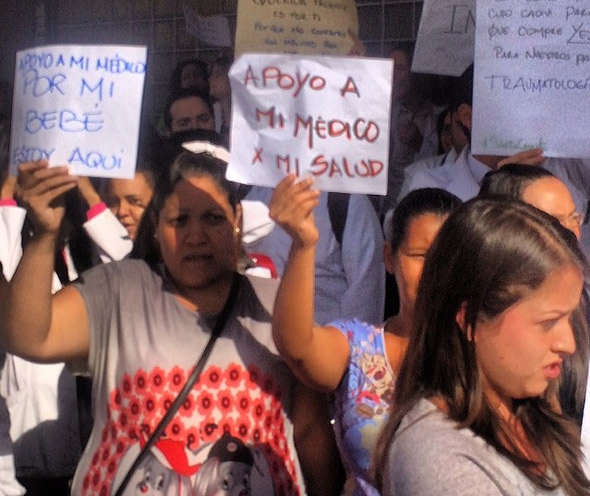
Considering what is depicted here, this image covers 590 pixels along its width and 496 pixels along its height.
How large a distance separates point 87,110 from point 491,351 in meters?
1.30

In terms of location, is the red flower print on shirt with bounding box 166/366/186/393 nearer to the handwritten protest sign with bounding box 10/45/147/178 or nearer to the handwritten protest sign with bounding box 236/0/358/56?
the handwritten protest sign with bounding box 10/45/147/178

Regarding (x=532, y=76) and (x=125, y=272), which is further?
(x=532, y=76)

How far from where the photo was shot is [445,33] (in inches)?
143

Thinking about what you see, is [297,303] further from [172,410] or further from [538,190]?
[538,190]

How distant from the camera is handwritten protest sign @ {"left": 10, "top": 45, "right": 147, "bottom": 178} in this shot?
270cm

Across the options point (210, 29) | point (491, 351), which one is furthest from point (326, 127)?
point (210, 29)

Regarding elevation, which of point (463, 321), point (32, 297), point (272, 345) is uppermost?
point (463, 321)

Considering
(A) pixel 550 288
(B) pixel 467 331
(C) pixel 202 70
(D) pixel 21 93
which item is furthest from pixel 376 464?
(C) pixel 202 70

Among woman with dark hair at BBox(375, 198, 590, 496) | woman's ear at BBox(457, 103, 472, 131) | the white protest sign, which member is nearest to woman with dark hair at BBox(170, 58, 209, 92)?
woman's ear at BBox(457, 103, 472, 131)

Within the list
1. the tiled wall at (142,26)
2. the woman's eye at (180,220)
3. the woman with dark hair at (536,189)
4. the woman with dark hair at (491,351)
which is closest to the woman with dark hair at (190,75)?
the tiled wall at (142,26)

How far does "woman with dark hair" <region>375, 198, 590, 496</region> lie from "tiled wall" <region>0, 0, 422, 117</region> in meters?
5.28

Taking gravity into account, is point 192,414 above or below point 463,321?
below

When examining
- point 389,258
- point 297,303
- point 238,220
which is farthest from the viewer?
point 389,258

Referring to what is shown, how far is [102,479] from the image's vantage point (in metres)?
2.61
